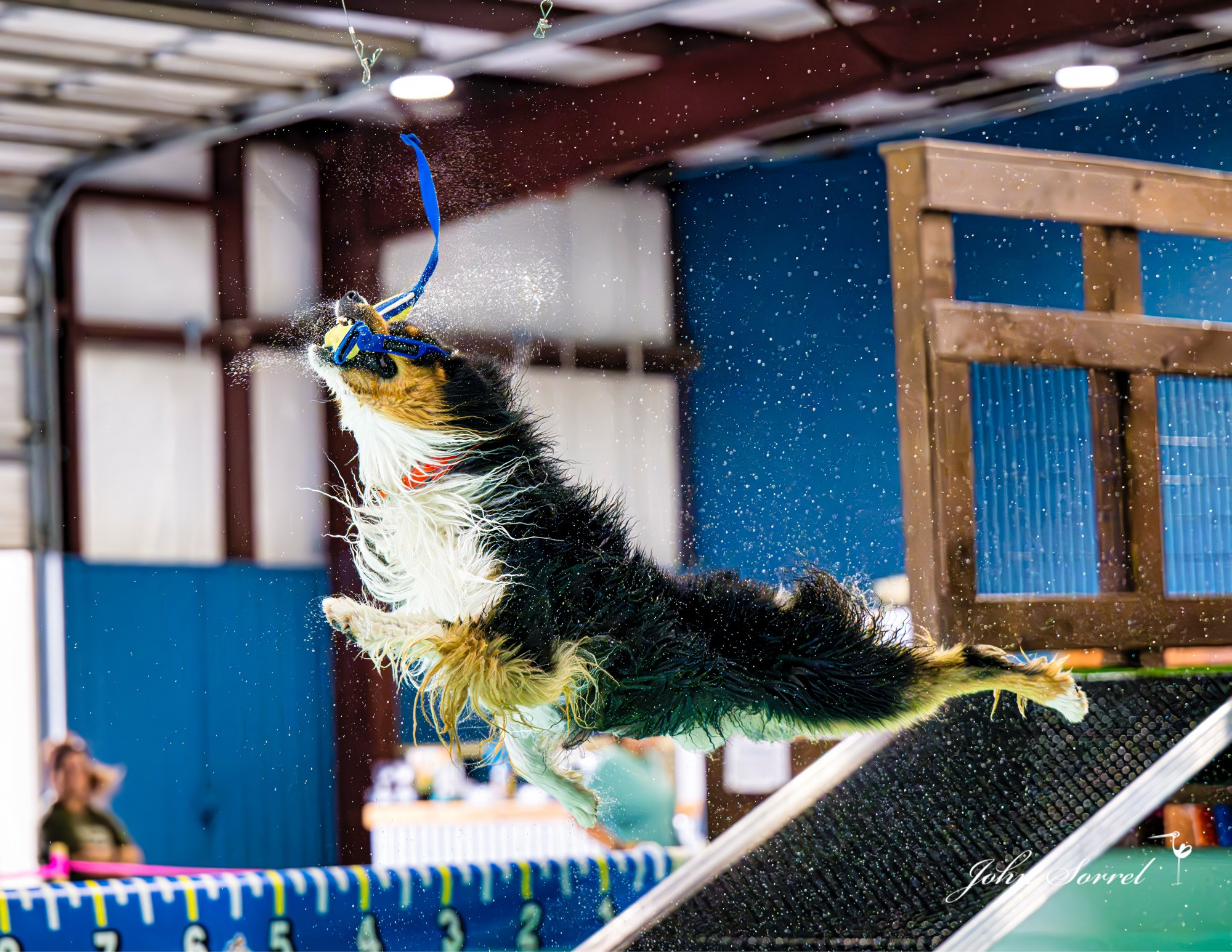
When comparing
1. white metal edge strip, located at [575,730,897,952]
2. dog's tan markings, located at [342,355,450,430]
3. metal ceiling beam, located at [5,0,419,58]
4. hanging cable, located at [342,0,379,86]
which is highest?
metal ceiling beam, located at [5,0,419,58]

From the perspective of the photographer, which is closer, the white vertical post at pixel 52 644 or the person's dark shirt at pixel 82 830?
the person's dark shirt at pixel 82 830

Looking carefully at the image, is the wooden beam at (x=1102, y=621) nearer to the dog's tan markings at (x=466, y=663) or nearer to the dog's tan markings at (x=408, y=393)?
the dog's tan markings at (x=466, y=663)

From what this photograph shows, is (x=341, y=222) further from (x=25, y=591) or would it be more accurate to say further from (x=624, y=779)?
(x=25, y=591)

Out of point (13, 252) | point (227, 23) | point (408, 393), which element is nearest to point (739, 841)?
point (408, 393)

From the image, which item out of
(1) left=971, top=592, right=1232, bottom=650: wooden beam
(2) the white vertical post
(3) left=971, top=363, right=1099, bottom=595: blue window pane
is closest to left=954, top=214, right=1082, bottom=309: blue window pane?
(3) left=971, top=363, right=1099, bottom=595: blue window pane

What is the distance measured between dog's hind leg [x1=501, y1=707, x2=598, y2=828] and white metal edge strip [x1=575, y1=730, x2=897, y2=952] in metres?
0.35

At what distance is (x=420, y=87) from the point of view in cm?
244

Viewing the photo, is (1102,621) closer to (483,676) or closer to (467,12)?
(483,676)

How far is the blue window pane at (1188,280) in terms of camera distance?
2.04m

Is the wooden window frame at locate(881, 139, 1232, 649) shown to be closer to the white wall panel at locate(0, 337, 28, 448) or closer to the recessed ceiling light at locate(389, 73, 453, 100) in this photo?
the recessed ceiling light at locate(389, 73, 453, 100)

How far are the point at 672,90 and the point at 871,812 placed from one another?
114cm

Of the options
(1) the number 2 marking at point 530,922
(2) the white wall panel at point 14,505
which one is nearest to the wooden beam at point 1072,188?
(1) the number 2 marking at point 530,922

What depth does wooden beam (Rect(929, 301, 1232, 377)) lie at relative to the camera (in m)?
2.04

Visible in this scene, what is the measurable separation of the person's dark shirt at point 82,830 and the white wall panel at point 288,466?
2.82 feet
